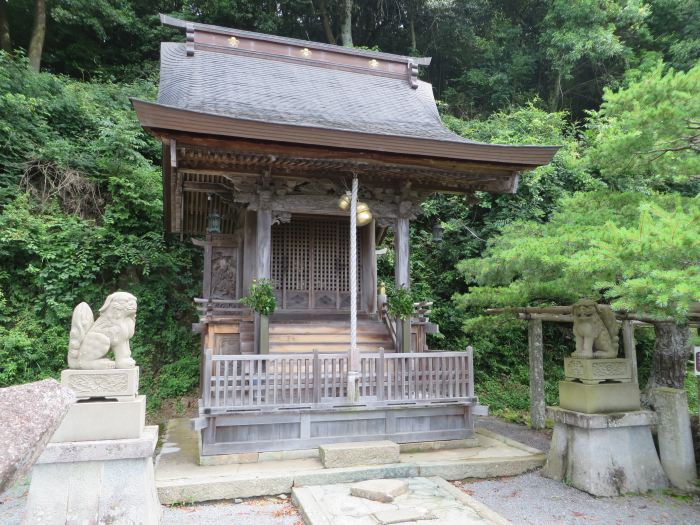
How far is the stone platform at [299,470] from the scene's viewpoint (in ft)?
15.7

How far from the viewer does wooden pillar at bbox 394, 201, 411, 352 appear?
7.16 m

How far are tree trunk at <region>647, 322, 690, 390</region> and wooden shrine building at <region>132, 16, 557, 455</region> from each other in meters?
3.17

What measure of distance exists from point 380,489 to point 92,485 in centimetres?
273

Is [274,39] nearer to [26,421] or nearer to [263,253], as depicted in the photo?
[263,253]

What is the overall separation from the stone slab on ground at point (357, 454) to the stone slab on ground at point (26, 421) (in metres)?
4.33

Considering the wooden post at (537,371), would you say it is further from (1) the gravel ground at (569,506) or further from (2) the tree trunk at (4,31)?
(2) the tree trunk at (4,31)

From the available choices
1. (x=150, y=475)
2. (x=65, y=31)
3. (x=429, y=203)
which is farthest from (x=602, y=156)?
(x=65, y=31)

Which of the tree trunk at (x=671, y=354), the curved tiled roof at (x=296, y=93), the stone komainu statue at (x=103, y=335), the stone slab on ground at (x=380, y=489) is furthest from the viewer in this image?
the curved tiled roof at (x=296, y=93)

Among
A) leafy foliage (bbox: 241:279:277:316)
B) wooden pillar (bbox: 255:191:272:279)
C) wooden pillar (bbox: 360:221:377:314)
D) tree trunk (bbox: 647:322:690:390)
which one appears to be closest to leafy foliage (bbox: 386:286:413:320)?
wooden pillar (bbox: 360:221:377:314)

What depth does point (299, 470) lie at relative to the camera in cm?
521

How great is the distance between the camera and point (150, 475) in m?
4.11

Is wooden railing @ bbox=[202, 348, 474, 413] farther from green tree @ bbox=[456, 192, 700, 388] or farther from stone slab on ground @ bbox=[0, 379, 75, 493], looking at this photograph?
stone slab on ground @ bbox=[0, 379, 75, 493]

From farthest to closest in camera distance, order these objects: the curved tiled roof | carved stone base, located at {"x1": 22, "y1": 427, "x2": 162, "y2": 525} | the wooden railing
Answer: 1. the curved tiled roof
2. the wooden railing
3. carved stone base, located at {"x1": 22, "y1": 427, "x2": 162, "y2": 525}

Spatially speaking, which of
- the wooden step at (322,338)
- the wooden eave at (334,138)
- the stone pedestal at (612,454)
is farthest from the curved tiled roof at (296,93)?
the stone pedestal at (612,454)
